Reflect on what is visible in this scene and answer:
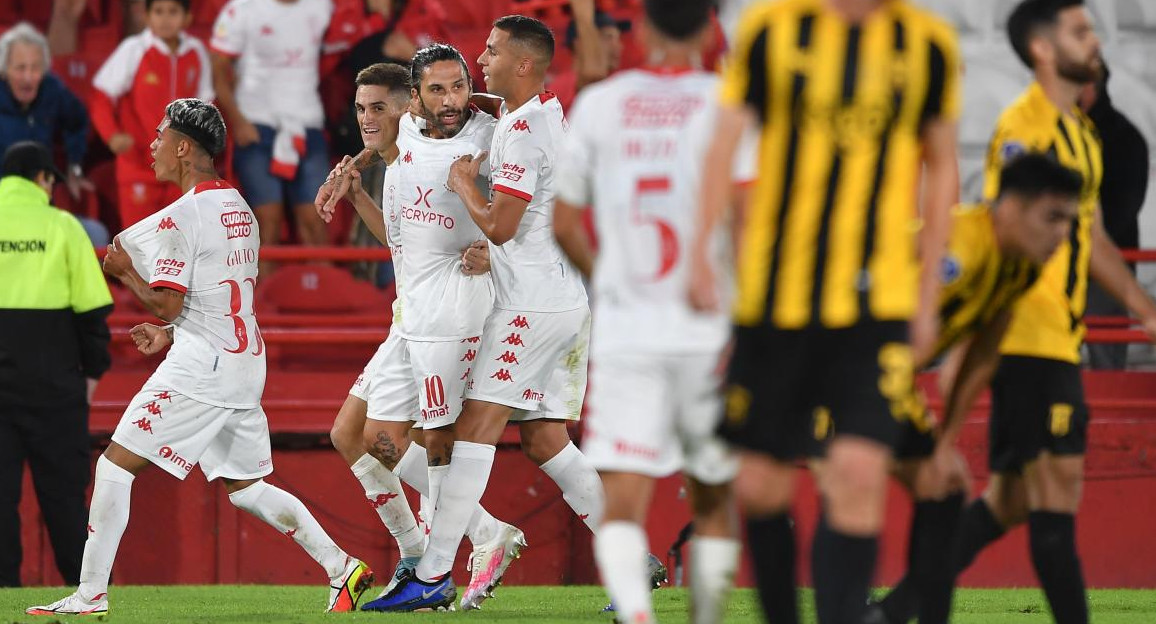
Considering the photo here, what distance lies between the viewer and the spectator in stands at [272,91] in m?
10.9

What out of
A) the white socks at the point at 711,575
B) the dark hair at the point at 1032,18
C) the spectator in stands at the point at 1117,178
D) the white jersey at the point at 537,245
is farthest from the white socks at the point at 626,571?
the spectator in stands at the point at 1117,178

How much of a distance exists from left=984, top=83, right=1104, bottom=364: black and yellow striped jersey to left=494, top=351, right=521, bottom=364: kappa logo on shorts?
7.61ft

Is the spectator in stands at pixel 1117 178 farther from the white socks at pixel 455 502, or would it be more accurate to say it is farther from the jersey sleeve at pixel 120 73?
the jersey sleeve at pixel 120 73

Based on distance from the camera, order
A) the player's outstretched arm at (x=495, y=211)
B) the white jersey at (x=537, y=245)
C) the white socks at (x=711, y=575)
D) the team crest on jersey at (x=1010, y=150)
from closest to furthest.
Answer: the white socks at (x=711, y=575), the team crest on jersey at (x=1010, y=150), the player's outstretched arm at (x=495, y=211), the white jersey at (x=537, y=245)

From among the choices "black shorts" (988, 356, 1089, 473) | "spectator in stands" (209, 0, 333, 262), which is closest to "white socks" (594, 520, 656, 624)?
"black shorts" (988, 356, 1089, 473)

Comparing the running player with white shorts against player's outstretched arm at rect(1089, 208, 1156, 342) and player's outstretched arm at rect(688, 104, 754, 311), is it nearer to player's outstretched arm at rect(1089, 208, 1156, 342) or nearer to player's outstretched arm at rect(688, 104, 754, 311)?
player's outstretched arm at rect(1089, 208, 1156, 342)

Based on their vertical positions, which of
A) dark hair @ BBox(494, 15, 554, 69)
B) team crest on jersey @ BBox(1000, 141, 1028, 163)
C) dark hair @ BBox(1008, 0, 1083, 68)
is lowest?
A: team crest on jersey @ BBox(1000, 141, 1028, 163)

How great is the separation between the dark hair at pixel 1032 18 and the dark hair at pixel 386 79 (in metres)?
2.94

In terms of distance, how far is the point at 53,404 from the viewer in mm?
9148

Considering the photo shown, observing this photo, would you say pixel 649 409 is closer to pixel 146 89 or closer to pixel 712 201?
pixel 712 201

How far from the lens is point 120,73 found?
35.8 ft

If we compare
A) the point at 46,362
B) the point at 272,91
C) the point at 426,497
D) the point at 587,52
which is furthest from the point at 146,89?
the point at 426,497

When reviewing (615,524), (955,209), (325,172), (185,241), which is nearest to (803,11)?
(955,209)

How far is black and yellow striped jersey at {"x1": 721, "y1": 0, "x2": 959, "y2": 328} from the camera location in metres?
4.23
